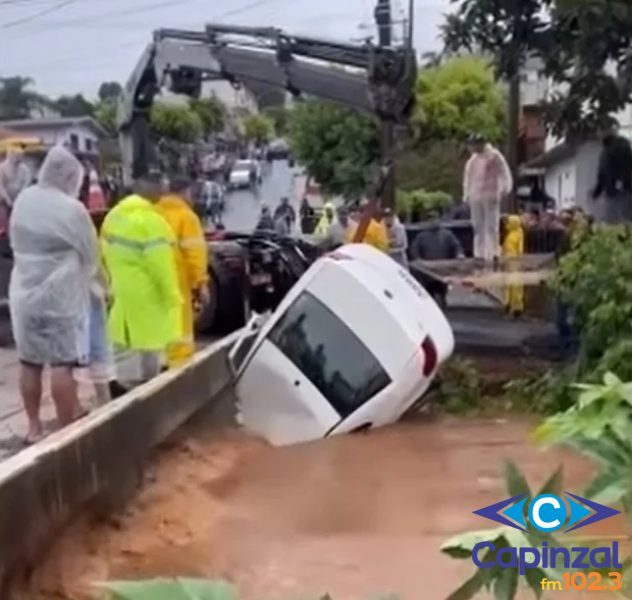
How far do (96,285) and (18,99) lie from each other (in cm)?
6317

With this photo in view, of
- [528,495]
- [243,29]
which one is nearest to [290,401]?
[528,495]

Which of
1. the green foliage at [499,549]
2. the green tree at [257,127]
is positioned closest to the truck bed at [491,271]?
the green foliage at [499,549]

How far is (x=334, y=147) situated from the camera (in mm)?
47938

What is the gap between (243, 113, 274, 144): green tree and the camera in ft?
265

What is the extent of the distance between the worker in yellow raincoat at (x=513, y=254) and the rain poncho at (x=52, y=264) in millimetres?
6221

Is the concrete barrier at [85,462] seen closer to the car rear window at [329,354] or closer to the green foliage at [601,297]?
the car rear window at [329,354]

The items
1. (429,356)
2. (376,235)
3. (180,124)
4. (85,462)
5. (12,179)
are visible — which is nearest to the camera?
(85,462)

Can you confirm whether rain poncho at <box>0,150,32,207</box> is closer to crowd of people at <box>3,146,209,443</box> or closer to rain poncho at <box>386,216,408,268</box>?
rain poncho at <box>386,216,408,268</box>

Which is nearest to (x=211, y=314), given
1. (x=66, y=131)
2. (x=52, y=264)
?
(x=52, y=264)

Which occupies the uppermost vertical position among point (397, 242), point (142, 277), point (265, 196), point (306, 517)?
point (142, 277)

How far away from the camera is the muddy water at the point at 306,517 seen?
681 cm

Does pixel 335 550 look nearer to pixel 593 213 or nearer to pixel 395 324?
pixel 395 324

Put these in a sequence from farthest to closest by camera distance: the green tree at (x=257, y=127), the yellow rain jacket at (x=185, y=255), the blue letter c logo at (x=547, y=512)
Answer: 1. the green tree at (x=257, y=127)
2. the yellow rain jacket at (x=185, y=255)
3. the blue letter c logo at (x=547, y=512)

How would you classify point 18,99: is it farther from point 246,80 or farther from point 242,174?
point 246,80
